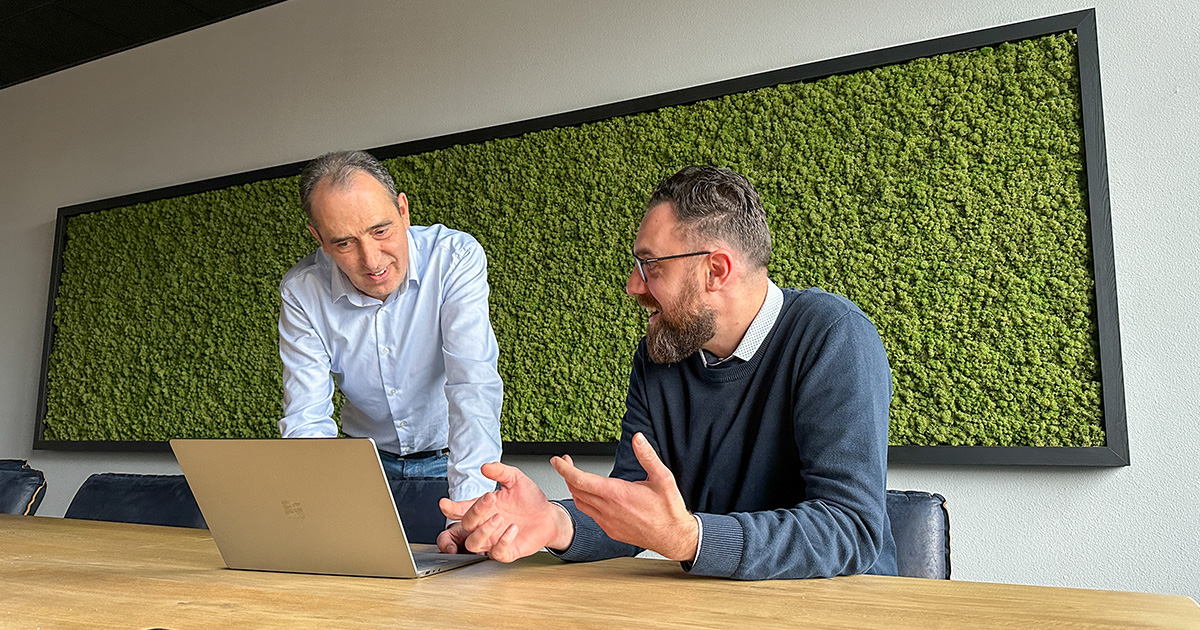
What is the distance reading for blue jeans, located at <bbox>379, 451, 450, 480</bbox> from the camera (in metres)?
2.49

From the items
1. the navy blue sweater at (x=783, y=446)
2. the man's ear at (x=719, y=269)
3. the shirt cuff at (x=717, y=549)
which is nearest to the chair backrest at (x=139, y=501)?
the navy blue sweater at (x=783, y=446)

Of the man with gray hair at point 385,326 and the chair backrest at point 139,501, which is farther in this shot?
the chair backrest at point 139,501

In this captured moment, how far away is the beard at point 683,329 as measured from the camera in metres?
1.61

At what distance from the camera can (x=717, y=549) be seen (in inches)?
46.8

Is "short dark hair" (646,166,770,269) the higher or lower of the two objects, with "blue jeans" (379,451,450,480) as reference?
higher

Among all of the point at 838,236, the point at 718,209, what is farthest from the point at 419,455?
the point at 838,236

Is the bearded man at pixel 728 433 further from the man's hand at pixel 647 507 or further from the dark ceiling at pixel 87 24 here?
the dark ceiling at pixel 87 24

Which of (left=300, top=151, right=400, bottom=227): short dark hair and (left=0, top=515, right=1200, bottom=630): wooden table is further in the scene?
(left=300, top=151, right=400, bottom=227): short dark hair

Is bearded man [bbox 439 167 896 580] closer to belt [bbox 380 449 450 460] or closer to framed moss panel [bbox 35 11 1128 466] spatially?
belt [bbox 380 449 450 460]

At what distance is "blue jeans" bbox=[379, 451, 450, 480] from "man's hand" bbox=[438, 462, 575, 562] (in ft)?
3.64

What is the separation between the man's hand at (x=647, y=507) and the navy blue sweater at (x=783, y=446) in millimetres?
37

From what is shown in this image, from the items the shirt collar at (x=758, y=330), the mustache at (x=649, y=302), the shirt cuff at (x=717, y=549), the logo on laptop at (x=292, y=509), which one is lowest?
the shirt cuff at (x=717, y=549)

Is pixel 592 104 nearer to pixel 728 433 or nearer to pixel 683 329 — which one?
pixel 683 329

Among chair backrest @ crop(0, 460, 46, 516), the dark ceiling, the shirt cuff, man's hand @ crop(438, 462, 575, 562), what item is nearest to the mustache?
man's hand @ crop(438, 462, 575, 562)
